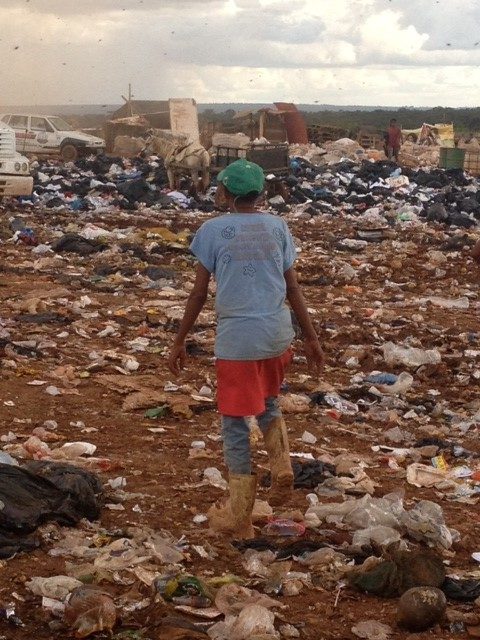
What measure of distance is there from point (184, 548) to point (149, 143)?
26.8 m

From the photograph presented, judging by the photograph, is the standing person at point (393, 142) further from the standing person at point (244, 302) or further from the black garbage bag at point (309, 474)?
the standing person at point (244, 302)

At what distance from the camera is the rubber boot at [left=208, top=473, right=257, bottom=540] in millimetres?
4445

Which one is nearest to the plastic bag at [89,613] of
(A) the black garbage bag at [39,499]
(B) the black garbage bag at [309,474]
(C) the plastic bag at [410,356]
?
(A) the black garbage bag at [39,499]

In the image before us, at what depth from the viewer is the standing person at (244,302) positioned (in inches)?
169

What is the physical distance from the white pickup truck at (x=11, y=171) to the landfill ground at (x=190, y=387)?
2.87 m

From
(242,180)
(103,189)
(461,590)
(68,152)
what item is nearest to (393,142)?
(68,152)

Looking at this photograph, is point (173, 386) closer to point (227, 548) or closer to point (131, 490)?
point (131, 490)

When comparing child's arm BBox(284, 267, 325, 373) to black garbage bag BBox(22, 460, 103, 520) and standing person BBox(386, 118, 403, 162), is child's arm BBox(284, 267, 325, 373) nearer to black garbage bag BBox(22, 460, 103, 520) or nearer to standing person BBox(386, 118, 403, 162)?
black garbage bag BBox(22, 460, 103, 520)

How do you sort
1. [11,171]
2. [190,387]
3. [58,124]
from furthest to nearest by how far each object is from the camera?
1. [58,124]
2. [11,171]
3. [190,387]

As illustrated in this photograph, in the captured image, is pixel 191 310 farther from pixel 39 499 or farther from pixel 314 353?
pixel 39 499

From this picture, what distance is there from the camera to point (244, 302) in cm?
430

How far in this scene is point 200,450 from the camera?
6012 millimetres

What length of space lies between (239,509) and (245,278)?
100cm

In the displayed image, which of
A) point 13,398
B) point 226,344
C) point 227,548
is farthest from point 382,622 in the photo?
point 13,398
